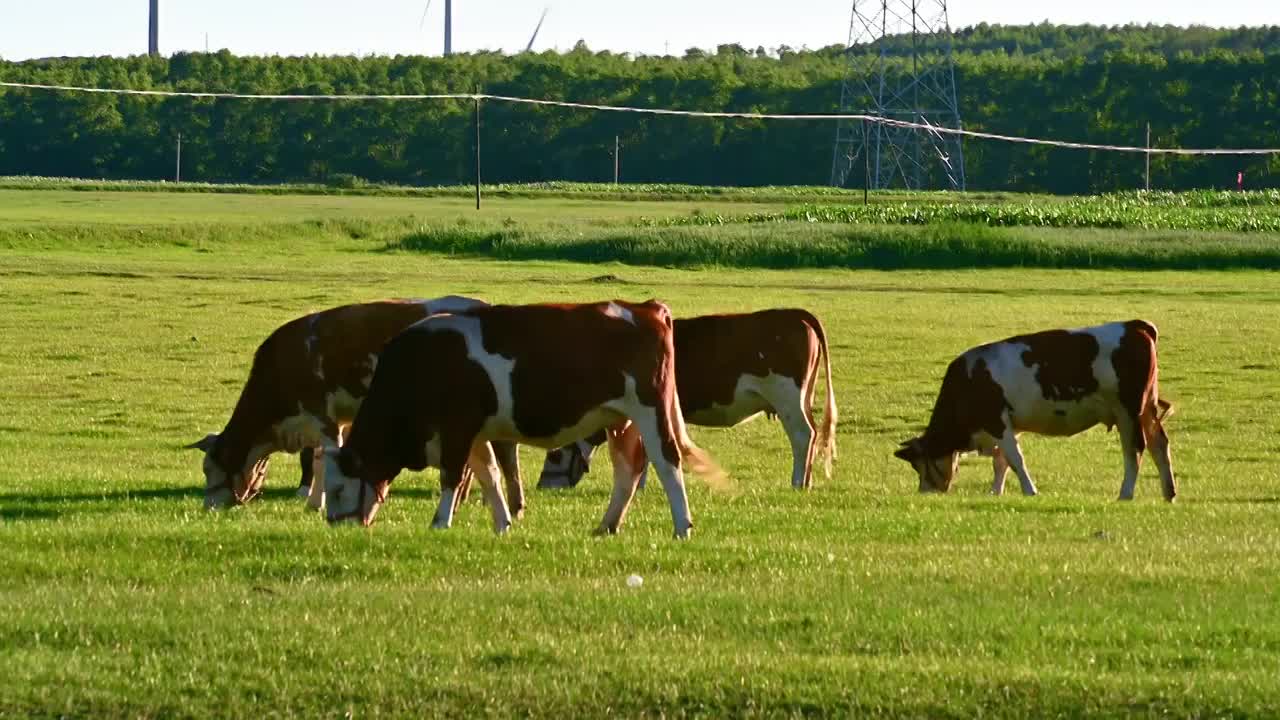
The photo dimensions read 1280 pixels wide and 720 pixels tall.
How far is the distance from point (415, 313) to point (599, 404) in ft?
10.9

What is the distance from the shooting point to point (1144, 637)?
8.61m

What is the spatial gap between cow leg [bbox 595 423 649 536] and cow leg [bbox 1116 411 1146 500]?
17.8 feet

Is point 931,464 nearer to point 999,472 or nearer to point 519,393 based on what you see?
point 999,472

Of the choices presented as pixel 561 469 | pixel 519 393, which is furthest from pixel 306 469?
pixel 519 393

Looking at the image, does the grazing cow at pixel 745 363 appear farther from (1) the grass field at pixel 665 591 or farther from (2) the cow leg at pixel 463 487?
(2) the cow leg at pixel 463 487

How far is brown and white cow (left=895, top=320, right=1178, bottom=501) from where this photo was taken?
55.2 feet

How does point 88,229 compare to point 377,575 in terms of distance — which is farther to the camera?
point 88,229

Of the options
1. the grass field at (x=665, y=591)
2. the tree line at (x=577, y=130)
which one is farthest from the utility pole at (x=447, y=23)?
the grass field at (x=665, y=591)

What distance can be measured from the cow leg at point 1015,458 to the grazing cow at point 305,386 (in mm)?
5011

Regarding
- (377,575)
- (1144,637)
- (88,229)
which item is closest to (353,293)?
(88,229)

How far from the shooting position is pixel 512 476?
13.2 metres

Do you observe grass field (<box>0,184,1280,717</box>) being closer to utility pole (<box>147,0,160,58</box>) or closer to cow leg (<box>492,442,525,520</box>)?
cow leg (<box>492,442,525,520</box>)

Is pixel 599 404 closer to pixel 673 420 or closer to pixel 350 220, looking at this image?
pixel 673 420

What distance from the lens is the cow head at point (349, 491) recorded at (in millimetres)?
12367
